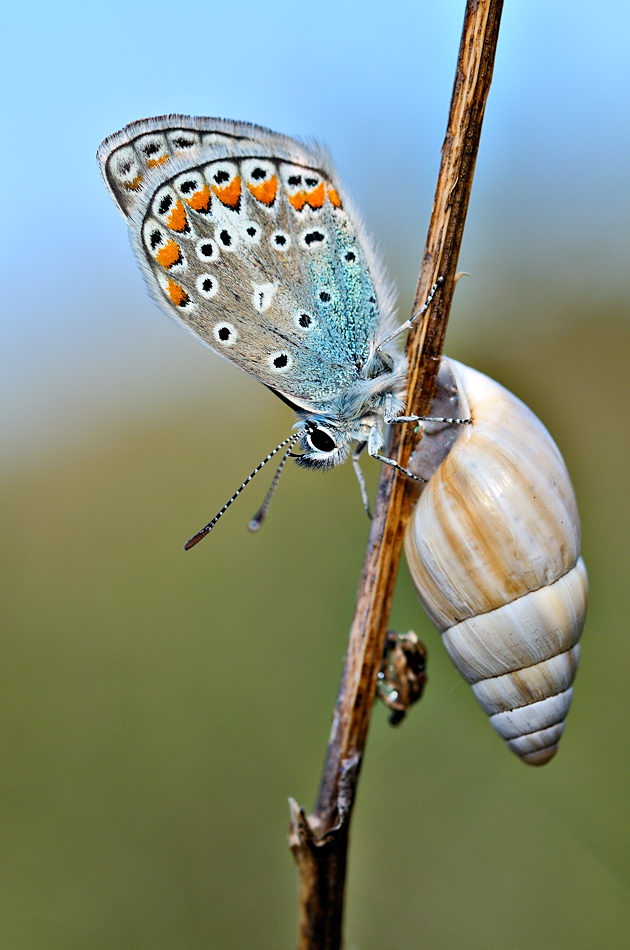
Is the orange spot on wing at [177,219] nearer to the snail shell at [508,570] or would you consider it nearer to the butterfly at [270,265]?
the butterfly at [270,265]

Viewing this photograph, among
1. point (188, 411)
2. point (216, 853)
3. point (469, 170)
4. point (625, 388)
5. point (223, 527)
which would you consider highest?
point (469, 170)

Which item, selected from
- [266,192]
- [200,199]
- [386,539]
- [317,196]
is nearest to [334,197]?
[317,196]

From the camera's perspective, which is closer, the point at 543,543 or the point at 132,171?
the point at 543,543

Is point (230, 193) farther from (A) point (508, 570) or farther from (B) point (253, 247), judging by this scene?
(A) point (508, 570)

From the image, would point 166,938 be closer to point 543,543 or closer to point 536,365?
point 543,543

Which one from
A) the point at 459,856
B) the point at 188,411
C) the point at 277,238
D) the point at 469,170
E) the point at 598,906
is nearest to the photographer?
the point at 469,170

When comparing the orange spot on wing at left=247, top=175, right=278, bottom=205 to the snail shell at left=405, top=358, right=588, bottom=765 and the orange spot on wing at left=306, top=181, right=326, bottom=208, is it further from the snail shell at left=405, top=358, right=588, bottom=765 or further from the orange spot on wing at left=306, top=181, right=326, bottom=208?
the snail shell at left=405, top=358, right=588, bottom=765

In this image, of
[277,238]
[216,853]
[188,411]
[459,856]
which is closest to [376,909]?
[459,856]
